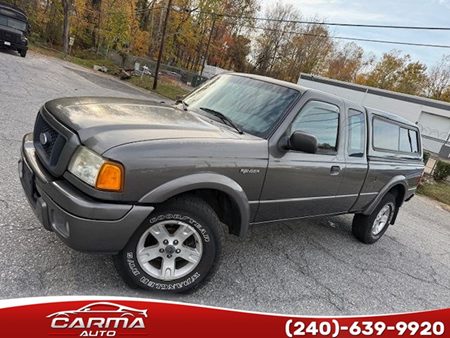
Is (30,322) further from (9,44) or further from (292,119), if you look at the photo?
(9,44)

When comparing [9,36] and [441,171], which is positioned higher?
[9,36]

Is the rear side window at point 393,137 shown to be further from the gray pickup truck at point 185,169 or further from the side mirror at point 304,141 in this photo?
the side mirror at point 304,141

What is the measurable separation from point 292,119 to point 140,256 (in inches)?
70.9

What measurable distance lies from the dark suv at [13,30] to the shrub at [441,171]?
2057 cm

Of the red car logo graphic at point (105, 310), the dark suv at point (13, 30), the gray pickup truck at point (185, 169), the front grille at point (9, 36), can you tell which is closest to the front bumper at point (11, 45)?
the dark suv at point (13, 30)

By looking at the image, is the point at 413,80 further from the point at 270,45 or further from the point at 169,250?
the point at 169,250

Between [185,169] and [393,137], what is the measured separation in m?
3.54

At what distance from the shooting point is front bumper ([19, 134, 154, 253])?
2256 millimetres

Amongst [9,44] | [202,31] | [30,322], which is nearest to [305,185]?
[30,322]

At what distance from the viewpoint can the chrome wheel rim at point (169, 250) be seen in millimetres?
2619

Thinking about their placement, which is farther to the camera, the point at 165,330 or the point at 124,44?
the point at 124,44

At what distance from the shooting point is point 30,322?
6.84 ft

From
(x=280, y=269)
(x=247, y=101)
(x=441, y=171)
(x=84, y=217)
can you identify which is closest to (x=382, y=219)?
(x=280, y=269)

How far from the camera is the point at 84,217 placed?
225 cm
